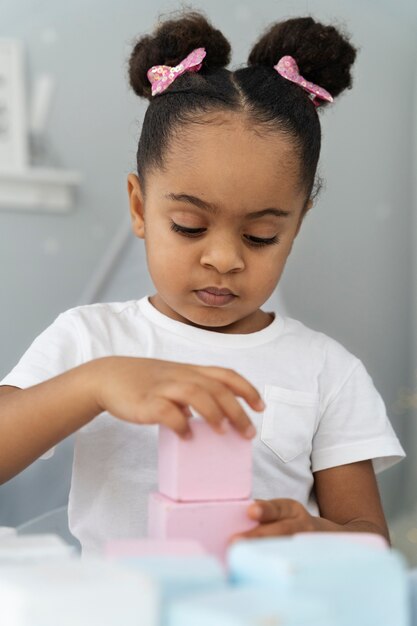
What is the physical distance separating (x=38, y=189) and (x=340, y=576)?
101 cm

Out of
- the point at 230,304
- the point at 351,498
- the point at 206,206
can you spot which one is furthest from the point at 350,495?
the point at 206,206

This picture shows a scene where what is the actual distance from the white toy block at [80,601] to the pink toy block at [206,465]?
0.22m

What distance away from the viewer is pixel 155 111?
3.77ft

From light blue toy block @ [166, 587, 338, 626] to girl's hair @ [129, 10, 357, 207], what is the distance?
0.71 metres

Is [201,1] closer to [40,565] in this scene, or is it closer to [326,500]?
[326,500]

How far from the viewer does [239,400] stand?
1.05 meters

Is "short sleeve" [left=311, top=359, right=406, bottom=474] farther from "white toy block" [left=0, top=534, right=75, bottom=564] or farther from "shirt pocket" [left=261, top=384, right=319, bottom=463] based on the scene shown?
"white toy block" [left=0, top=534, right=75, bottom=564]

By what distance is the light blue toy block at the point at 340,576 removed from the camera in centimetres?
44

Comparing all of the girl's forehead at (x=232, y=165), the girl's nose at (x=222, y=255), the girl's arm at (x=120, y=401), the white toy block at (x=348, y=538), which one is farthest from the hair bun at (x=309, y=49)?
the white toy block at (x=348, y=538)

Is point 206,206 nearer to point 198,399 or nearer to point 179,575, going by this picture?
point 198,399

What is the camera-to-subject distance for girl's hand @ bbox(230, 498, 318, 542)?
2.18 feet

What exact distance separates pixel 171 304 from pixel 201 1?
1.79 feet

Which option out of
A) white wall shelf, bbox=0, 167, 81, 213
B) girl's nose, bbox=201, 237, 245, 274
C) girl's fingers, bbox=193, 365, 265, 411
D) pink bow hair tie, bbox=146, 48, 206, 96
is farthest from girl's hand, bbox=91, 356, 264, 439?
white wall shelf, bbox=0, 167, 81, 213

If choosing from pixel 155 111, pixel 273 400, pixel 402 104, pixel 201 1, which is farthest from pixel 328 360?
pixel 201 1
